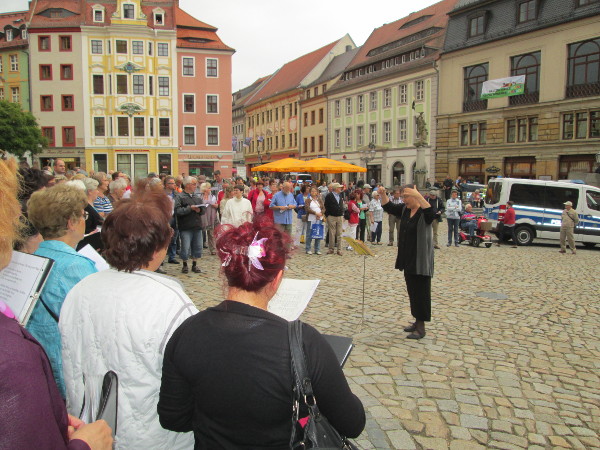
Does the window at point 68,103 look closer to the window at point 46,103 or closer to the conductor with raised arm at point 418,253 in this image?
the window at point 46,103

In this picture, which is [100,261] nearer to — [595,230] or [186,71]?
[595,230]

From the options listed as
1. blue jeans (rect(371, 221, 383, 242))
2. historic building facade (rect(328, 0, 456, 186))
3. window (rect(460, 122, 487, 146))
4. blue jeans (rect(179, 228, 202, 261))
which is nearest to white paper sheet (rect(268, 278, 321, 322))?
blue jeans (rect(179, 228, 202, 261))

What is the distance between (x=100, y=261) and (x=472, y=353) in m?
4.35

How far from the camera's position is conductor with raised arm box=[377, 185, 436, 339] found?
19.4 ft

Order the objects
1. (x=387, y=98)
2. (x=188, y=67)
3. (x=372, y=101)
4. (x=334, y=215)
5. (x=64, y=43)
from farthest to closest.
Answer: (x=372, y=101)
(x=387, y=98)
(x=188, y=67)
(x=64, y=43)
(x=334, y=215)

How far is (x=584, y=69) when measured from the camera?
32.0 metres

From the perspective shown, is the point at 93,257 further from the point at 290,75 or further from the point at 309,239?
the point at 290,75

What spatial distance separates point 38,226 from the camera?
9.15 ft

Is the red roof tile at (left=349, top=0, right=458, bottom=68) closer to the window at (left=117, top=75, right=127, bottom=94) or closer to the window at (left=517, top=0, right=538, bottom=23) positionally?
the window at (left=517, top=0, right=538, bottom=23)

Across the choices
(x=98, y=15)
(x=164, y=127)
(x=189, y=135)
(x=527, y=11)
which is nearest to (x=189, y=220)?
(x=527, y=11)

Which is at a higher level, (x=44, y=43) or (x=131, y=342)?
(x=44, y=43)

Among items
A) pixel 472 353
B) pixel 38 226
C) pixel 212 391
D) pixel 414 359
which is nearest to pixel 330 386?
pixel 212 391

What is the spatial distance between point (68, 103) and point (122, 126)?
550 centimetres

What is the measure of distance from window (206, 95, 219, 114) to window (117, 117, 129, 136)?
7164 millimetres
